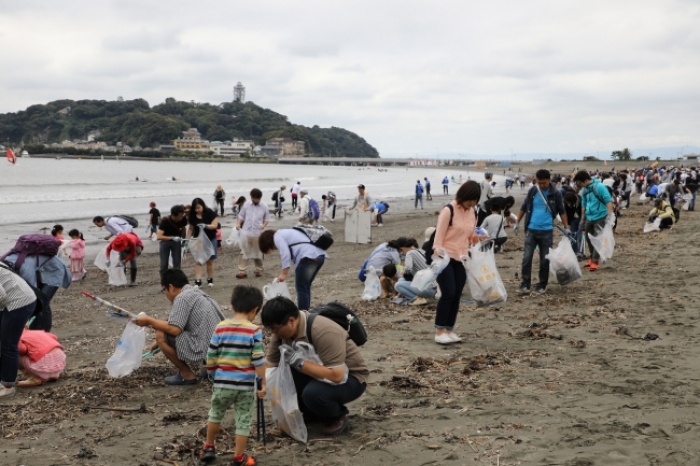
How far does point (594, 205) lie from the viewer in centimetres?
970

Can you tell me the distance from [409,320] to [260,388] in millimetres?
3900

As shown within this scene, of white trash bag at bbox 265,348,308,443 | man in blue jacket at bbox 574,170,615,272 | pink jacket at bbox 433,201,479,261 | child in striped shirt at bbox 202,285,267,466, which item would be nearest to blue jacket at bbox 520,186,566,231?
man in blue jacket at bbox 574,170,615,272

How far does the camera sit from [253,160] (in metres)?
170

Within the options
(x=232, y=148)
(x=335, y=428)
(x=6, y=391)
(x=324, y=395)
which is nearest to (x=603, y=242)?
(x=335, y=428)

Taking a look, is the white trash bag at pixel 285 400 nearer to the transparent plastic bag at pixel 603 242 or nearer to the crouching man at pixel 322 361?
the crouching man at pixel 322 361

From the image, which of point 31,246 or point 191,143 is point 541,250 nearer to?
point 31,246

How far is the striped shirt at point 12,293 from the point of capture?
17.2 feet

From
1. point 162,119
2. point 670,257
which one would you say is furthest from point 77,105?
point 670,257

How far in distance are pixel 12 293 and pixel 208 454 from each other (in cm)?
262

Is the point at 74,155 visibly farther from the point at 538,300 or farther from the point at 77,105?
the point at 538,300

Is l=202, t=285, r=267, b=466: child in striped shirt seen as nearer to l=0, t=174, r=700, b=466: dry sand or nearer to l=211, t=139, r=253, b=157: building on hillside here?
l=0, t=174, r=700, b=466: dry sand

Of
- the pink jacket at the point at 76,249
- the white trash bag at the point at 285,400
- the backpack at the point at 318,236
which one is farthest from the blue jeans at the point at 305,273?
the pink jacket at the point at 76,249

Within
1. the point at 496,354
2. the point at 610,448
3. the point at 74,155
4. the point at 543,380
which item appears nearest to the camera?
the point at 610,448

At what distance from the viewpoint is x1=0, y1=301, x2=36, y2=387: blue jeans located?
5.29m
